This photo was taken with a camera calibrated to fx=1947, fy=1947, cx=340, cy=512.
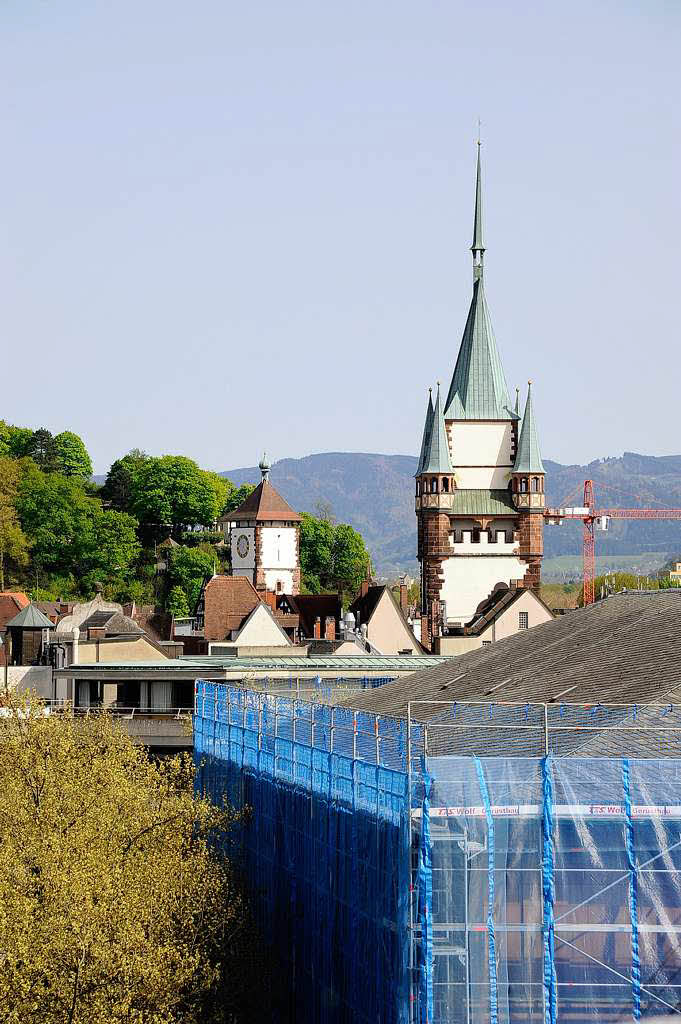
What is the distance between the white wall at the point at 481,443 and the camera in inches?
4744

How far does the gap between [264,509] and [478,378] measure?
40.5 metres

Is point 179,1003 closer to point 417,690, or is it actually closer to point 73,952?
point 73,952

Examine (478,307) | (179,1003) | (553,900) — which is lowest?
(179,1003)

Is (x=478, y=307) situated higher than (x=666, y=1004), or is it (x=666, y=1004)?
(x=478, y=307)

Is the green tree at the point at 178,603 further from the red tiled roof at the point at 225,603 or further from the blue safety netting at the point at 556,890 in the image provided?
the blue safety netting at the point at 556,890

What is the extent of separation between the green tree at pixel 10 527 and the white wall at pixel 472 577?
48.6m

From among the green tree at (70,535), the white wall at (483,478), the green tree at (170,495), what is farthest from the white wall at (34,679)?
the green tree at (170,495)

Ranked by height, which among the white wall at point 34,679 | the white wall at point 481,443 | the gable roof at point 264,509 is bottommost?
the white wall at point 34,679

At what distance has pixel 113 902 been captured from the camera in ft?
92.8

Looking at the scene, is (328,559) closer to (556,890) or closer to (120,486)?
(120,486)

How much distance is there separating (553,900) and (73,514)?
140478 mm

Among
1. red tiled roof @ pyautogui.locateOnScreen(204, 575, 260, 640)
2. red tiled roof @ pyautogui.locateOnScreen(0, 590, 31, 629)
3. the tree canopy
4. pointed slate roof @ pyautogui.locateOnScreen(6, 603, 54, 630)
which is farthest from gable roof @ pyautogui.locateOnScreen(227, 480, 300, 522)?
pointed slate roof @ pyautogui.locateOnScreen(6, 603, 54, 630)

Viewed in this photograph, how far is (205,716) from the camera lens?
4672cm

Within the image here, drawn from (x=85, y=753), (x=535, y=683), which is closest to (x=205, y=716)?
(x=85, y=753)
